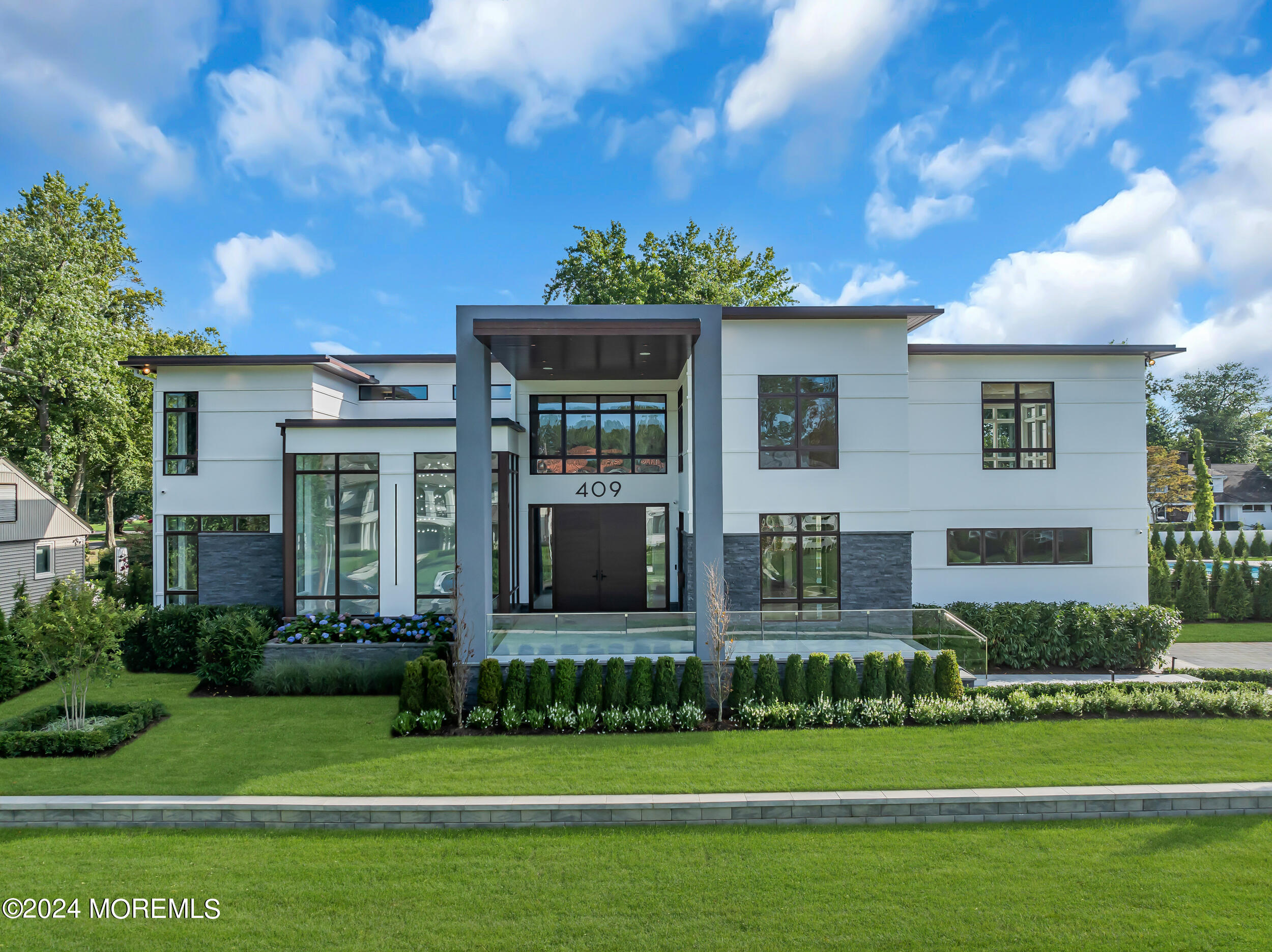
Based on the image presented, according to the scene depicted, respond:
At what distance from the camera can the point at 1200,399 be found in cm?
6575

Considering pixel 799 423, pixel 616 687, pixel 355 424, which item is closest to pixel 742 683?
pixel 616 687

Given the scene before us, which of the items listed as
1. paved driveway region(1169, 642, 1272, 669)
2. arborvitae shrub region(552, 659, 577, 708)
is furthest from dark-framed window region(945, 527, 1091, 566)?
arborvitae shrub region(552, 659, 577, 708)

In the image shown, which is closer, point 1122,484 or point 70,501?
point 1122,484

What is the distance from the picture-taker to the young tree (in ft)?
29.6

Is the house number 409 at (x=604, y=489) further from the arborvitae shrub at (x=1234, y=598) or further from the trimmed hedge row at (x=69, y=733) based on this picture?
the arborvitae shrub at (x=1234, y=598)

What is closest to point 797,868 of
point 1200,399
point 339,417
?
point 339,417

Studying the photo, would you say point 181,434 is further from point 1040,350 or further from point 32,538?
point 1040,350

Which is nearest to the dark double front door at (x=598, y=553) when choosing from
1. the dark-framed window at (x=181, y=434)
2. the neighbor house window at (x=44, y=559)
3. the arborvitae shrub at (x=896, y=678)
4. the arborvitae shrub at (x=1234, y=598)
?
the arborvitae shrub at (x=896, y=678)

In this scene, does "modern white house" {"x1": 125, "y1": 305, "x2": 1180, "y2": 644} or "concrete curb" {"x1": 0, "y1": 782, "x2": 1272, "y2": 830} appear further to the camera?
"modern white house" {"x1": 125, "y1": 305, "x2": 1180, "y2": 644}

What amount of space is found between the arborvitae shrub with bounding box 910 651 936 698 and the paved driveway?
8.02 m

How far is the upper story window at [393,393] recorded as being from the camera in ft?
58.6

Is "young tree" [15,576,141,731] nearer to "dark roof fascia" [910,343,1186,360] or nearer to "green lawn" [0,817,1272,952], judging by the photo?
"green lawn" [0,817,1272,952]

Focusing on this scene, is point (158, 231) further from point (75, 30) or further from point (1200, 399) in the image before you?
point (1200, 399)

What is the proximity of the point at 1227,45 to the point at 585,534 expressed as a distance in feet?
62.6
